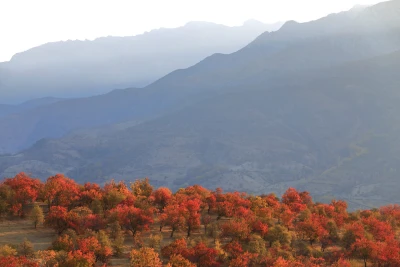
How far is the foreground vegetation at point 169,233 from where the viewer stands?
42.7m

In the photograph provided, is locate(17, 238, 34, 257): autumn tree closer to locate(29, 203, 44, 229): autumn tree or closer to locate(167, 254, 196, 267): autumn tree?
locate(29, 203, 44, 229): autumn tree

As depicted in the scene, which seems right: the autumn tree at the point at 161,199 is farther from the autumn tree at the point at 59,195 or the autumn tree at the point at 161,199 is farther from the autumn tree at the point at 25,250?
the autumn tree at the point at 25,250

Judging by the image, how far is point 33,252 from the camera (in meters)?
42.9

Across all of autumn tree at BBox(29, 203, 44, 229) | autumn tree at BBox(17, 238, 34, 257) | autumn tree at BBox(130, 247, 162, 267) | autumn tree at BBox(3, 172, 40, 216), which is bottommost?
autumn tree at BBox(130, 247, 162, 267)

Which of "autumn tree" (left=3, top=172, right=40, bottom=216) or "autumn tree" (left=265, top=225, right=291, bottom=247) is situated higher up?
"autumn tree" (left=3, top=172, right=40, bottom=216)

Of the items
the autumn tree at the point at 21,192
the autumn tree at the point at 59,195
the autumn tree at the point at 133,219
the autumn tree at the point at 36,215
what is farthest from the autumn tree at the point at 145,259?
the autumn tree at the point at 21,192

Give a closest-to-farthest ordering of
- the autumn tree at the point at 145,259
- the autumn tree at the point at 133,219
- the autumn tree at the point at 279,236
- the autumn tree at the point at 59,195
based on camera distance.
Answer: the autumn tree at the point at 145,259 < the autumn tree at the point at 133,219 < the autumn tree at the point at 279,236 < the autumn tree at the point at 59,195

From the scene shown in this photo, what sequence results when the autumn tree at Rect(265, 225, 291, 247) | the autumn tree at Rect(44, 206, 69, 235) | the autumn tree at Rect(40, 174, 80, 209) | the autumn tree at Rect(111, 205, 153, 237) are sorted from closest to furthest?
the autumn tree at Rect(44, 206, 69, 235) → the autumn tree at Rect(111, 205, 153, 237) → the autumn tree at Rect(265, 225, 291, 247) → the autumn tree at Rect(40, 174, 80, 209)

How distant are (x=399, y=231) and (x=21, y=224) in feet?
217

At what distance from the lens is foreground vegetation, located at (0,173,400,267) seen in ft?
140

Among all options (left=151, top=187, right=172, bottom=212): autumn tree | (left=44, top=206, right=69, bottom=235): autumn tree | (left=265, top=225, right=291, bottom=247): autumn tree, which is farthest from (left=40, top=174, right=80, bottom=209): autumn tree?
(left=265, top=225, right=291, bottom=247): autumn tree

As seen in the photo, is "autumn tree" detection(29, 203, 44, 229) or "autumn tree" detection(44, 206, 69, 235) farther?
"autumn tree" detection(29, 203, 44, 229)

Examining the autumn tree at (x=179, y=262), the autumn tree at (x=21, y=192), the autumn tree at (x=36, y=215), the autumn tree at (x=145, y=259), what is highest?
the autumn tree at (x=21, y=192)

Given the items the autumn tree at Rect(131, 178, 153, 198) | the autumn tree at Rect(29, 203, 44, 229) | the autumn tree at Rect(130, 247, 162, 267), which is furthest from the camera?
the autumn tree at Rect(131, 178, 153, 198)
